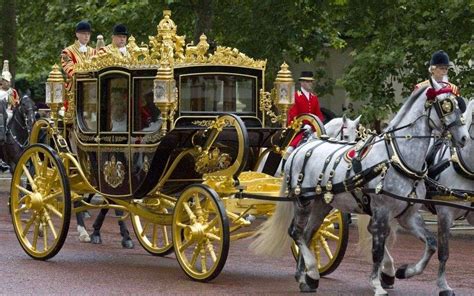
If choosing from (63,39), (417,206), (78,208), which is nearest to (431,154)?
(417,206)

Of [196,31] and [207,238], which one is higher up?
[196,31]

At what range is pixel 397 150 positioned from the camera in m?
10.4

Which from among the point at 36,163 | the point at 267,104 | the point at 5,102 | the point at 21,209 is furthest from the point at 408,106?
the point at 5,102

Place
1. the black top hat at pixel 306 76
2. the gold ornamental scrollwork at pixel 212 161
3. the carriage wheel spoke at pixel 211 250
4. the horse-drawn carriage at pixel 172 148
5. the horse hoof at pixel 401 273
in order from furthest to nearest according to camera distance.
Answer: the black top hat at pixel 306 76, the gold ornamental scrollwork at pixel 212 161, the horse-drawn carriage at pixel 172 148, the carriage wheel spoke at pixel 211 250, the horse hoof at pixel 401 273

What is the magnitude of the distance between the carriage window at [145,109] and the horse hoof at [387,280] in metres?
2.83

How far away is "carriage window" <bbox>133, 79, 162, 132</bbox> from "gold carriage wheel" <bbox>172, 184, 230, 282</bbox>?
3.42 ft

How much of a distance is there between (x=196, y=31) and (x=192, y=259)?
37.6 feet

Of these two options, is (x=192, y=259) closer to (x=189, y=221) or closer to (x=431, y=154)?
(x=189, y=221)

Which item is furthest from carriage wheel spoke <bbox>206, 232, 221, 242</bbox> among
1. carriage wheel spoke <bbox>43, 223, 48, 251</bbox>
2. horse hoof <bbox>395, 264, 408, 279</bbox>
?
carriage wheel spoke <bbox>43, 223, 48, 251</bbox>

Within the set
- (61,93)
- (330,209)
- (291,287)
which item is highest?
(61,93)

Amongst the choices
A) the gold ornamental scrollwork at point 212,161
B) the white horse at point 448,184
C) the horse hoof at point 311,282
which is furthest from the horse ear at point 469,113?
the gold ornamental scrollwork at point 212,161

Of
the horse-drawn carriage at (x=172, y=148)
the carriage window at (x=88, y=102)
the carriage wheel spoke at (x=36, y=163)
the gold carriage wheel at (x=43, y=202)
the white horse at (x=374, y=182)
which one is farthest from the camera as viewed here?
the carriage wheel spoke at (x=36, y=163)

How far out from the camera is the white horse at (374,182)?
10.3 meters

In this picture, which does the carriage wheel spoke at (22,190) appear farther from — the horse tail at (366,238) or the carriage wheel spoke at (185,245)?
the horse tail at (366,238)
